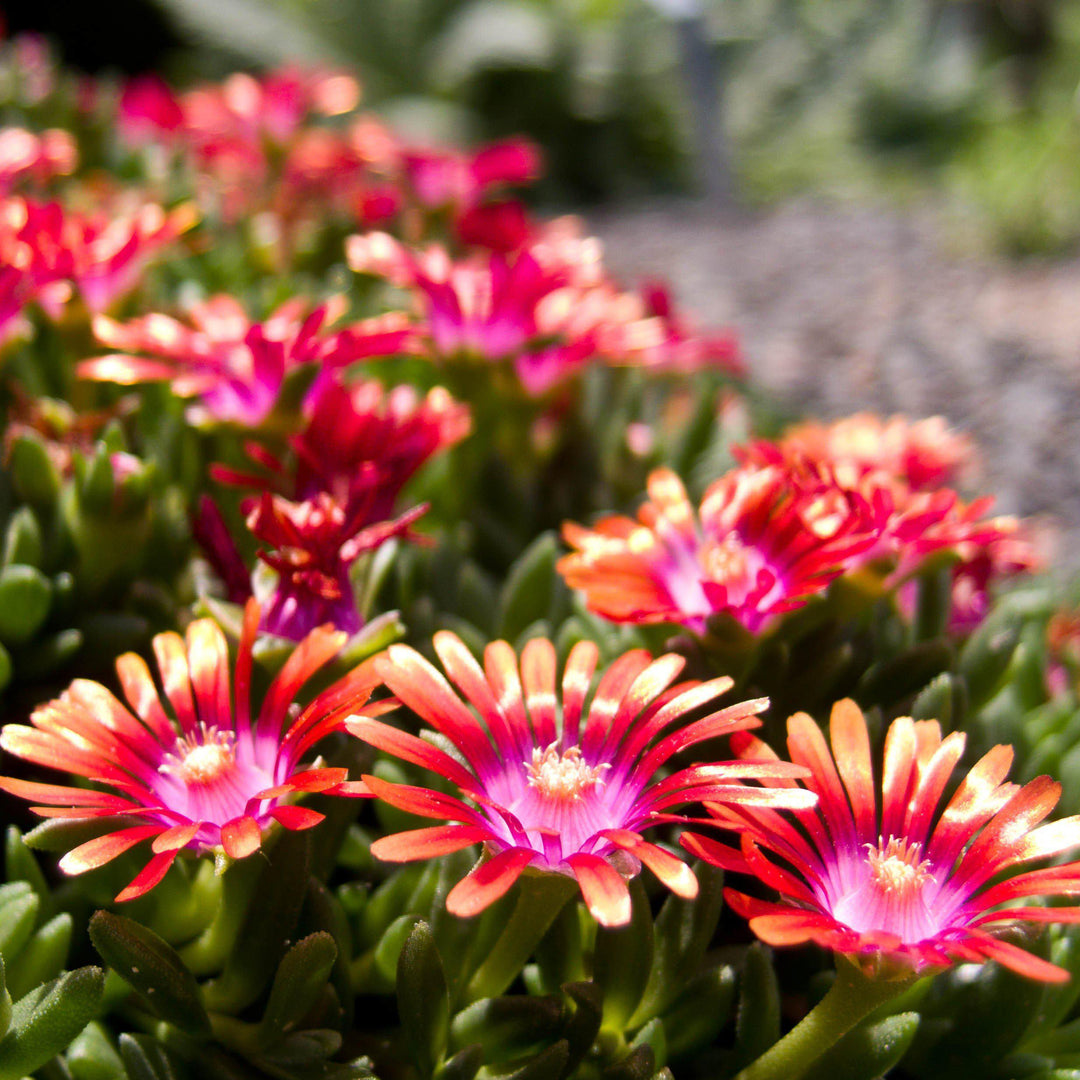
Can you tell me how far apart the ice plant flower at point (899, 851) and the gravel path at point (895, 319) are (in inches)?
69.3

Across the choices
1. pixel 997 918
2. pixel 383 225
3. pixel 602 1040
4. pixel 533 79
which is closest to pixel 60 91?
pixel 383 225

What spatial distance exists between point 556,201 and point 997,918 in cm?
671

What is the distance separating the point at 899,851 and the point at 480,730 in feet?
0.91

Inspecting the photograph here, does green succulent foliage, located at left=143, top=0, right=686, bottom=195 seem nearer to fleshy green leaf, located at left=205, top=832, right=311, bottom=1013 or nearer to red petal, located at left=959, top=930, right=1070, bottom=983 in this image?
fleshy green leaf, located at left=205, top=832, right=311, bottom=1013

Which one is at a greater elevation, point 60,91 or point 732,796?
point 60,91

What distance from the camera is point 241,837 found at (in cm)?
62

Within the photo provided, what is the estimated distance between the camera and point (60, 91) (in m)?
2.32

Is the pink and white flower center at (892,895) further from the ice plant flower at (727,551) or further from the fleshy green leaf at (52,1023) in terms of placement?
the fleshy green leaf at (52,1023)

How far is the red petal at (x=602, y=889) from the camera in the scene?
1.85 ft

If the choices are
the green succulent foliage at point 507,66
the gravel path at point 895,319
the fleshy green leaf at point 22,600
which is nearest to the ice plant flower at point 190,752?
the fleshy green leaf at point 22,600

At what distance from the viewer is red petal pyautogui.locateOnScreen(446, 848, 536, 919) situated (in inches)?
22.3

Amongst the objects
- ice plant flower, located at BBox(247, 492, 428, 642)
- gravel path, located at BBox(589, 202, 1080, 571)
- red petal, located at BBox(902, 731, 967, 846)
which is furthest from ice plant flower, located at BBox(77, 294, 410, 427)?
gravel path, located at BBox(589, 202, 1080, 571)

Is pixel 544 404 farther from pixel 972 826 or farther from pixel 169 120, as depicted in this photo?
pixel 169 120

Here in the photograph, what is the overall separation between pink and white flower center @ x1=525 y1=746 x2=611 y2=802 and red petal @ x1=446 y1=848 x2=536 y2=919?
7 centimetres
